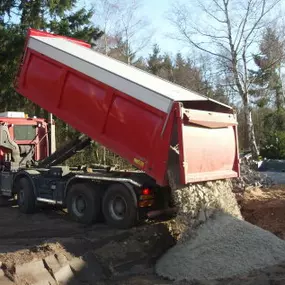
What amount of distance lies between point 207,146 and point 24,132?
19.9 feet

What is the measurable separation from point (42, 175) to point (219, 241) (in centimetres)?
512

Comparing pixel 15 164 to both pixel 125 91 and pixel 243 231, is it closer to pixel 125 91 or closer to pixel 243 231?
pixel 125 91

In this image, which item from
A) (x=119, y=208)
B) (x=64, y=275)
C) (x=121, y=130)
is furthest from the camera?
(x=119, y=208)

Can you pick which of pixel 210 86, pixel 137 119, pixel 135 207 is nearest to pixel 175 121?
pixel 137 119

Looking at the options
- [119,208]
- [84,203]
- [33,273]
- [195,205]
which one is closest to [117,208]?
[119,208]

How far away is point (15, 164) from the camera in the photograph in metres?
11.9

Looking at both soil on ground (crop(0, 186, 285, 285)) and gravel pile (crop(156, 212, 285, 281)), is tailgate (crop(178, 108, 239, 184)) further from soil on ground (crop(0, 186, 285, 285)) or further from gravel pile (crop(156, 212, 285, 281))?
soil on ground (crop(0, 186, 285, 285))

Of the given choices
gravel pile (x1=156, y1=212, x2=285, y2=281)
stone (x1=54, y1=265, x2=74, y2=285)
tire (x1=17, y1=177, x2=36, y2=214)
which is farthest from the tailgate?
tire (x1=17, y1=177, x2=36, y2=214)

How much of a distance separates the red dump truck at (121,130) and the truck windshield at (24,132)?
1740mm

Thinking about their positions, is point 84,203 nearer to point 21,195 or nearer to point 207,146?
point 21,195

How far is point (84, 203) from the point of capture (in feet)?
30.7

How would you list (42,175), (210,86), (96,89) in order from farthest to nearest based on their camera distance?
(210,86)
(42,175)
(96,89)

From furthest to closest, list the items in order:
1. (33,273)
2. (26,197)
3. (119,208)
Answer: (26,197) → (119,208) → (33,273)

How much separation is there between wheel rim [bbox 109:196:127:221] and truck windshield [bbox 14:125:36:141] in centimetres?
451
